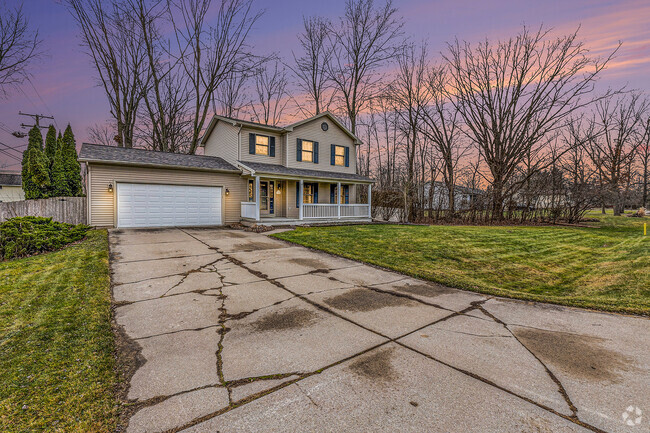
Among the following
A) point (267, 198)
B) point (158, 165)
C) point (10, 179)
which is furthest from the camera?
point (10, 179)

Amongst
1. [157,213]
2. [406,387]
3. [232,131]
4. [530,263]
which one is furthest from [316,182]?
[406,387]

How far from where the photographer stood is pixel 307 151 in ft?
55.0

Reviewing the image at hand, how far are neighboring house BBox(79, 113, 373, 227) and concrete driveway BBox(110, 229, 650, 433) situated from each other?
8.83 metres

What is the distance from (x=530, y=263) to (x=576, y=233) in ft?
25.9

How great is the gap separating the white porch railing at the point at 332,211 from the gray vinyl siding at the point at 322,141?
2782mm

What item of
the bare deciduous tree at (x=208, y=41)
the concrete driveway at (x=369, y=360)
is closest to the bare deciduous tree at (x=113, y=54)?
the bare deciduous tree at (x=208, y=41)

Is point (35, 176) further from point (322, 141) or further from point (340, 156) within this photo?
point (340, 156)

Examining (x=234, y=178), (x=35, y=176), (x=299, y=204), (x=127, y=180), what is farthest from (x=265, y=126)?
(x=35, y=176)

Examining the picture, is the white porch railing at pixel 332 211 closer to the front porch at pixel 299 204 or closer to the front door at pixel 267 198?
the front porch at pixel 299 204

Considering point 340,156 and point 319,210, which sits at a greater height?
point 340,156

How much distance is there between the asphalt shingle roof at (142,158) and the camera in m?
11.8

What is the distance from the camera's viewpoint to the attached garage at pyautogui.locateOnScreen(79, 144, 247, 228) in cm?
1184

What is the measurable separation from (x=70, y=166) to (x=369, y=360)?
70.6ft

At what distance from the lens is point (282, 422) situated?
1.88 metres
